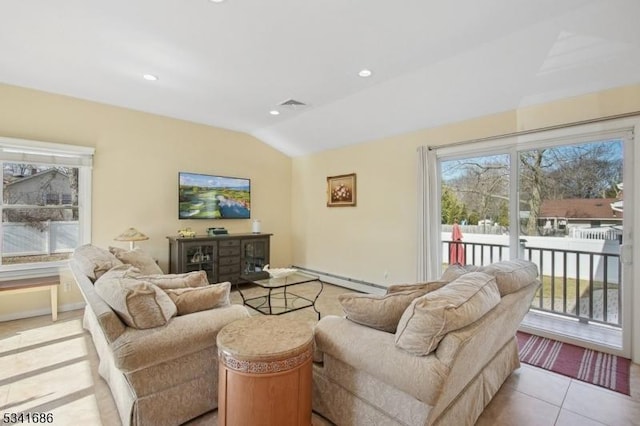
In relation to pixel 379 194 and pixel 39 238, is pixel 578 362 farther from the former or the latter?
pixel 39 238

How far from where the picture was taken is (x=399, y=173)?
15.3 feet

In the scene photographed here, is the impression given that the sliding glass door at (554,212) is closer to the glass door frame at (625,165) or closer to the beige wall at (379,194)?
the glass door frame at (625,165)

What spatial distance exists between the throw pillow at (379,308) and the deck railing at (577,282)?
2564 millimetres

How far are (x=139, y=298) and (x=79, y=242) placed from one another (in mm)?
3336

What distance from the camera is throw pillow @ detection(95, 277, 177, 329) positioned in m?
1.74

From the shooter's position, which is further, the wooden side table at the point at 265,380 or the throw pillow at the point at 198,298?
the throw pillow at the point at 198,298

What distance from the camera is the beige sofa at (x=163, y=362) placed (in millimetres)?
1669

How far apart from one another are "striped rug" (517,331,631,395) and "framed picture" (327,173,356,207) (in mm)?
3107

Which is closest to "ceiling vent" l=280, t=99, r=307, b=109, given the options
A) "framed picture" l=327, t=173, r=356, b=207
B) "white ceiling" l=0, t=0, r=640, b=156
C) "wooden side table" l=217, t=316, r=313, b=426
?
"white ceiling" l=0, t=0, r=640, b=156

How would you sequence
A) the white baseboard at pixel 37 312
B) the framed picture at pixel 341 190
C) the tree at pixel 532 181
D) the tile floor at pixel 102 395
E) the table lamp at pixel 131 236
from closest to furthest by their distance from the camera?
the tile floor at pixel 102 395, the tree at pixel 532 181, the white baseboard at pixel 37 312, the table lamp at pixel 131 236, the framed picture at pixel 341 190

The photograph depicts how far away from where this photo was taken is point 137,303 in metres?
1.75

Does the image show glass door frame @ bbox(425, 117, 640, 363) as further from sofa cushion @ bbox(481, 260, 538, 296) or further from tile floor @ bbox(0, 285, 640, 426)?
sofa cushion @ bbox(481, 260, 538, 296)

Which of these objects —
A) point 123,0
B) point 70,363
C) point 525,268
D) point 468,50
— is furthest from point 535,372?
point 123,0

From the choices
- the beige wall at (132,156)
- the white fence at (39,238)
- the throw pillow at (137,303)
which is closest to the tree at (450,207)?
the beige wall at (132,156)
